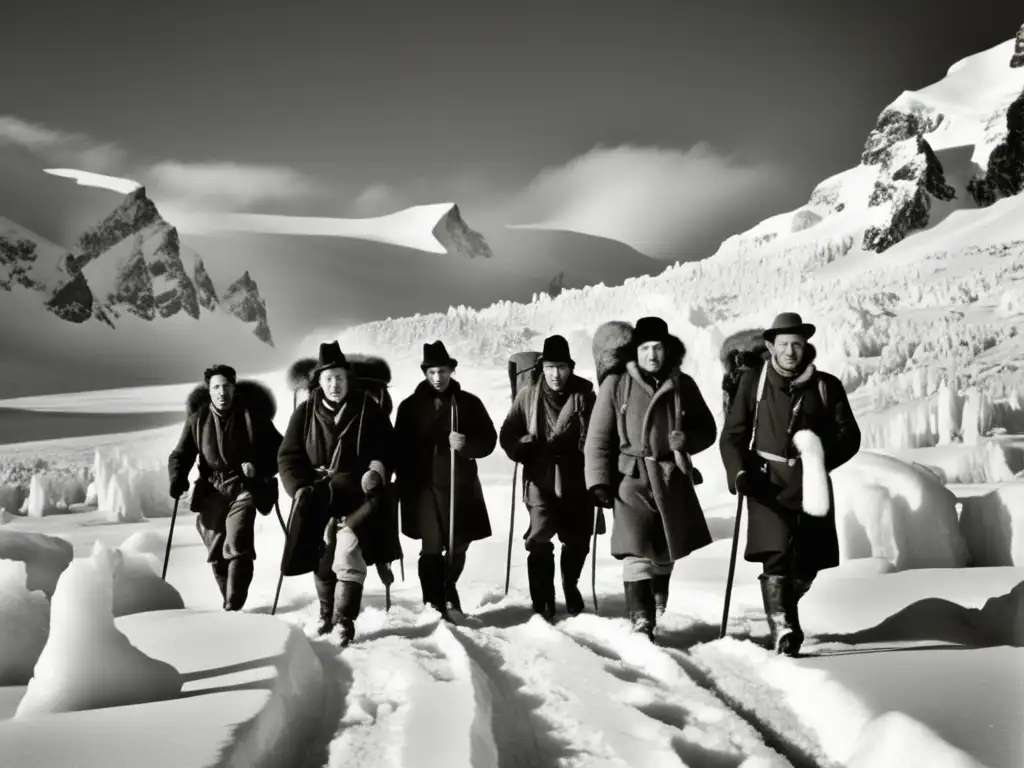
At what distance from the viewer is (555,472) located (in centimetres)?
554

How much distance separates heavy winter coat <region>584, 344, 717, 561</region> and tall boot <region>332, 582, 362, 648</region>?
56.2 inches

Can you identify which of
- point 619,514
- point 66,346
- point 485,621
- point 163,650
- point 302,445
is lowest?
point 485,621

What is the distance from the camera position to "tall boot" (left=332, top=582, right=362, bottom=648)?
4.78 m

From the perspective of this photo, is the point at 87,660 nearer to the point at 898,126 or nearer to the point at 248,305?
the point at 898,126

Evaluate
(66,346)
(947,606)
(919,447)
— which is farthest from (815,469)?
(66,346)

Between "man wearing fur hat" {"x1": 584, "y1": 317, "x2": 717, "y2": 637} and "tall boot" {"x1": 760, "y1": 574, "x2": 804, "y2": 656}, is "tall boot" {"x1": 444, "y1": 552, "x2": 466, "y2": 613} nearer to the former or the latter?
"man wearing fur hat" {"x1": 584, "y1": 317, "x2": 717, "y2": 637}

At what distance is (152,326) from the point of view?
9945 mm

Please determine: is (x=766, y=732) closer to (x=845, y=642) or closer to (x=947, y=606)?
(x=845, y=642)

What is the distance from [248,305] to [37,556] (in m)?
5.69

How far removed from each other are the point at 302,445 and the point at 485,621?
1474 mm

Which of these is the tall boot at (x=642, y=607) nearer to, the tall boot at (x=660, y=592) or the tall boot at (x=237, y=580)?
the tall boot at (x=660, y=592)

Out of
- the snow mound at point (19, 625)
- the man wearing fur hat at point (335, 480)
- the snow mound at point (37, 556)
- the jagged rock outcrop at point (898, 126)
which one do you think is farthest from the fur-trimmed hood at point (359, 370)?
the jagged rock outcrop at point (898, 126)

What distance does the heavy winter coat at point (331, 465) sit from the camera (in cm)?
500

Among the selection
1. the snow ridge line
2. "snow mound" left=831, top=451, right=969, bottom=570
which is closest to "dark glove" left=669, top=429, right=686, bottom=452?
the snow ridge line
